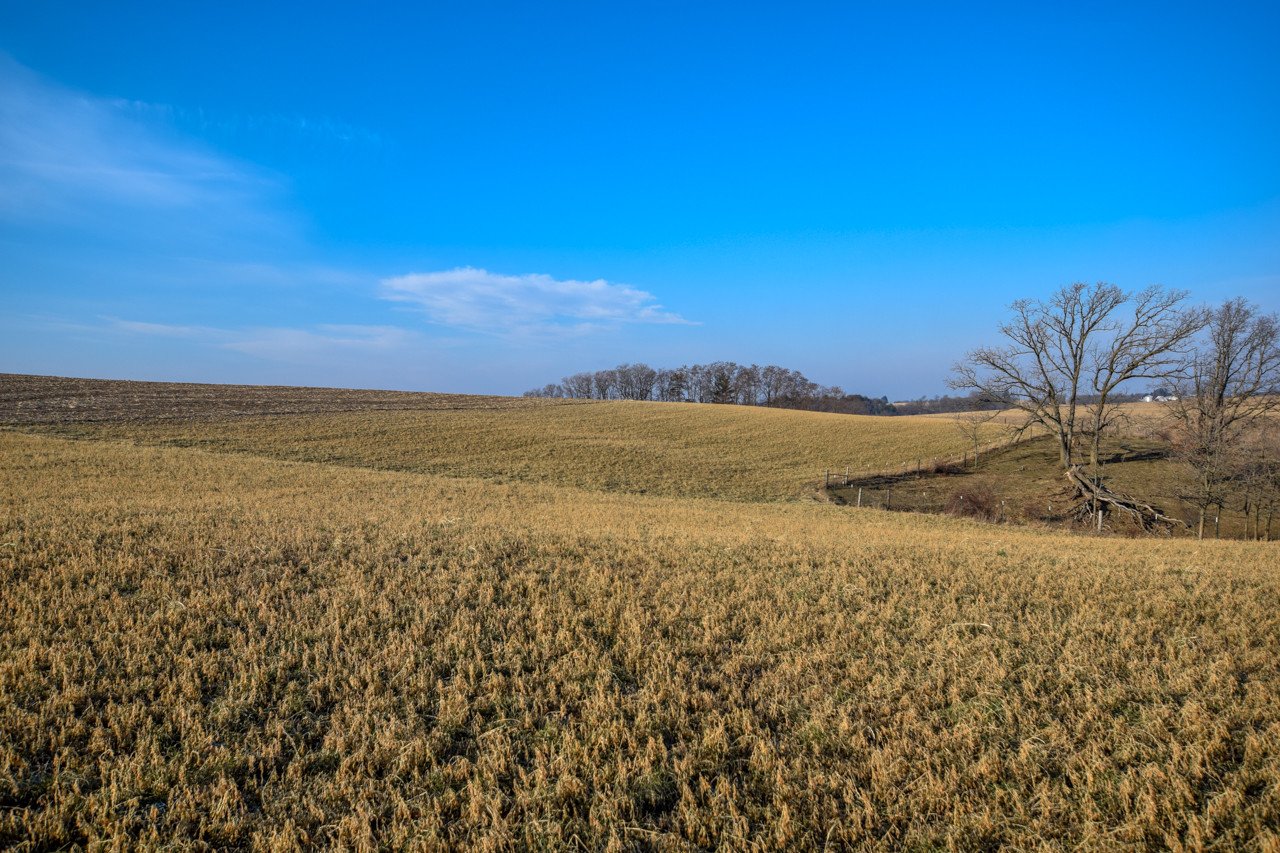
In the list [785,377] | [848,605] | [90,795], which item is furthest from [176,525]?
[785,377]

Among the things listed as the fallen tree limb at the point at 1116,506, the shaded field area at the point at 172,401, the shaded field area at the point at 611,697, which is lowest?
the fallen tree limb at the point at 1116,506

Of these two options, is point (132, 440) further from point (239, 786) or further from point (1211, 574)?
point (1211, 574)

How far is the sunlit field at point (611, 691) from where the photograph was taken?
4000 millimetres

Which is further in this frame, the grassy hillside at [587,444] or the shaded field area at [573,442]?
the grassy hillside at [587,444]

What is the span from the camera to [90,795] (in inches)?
161

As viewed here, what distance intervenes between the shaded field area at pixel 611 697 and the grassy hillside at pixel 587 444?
21687mm

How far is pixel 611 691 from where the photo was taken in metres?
5.68

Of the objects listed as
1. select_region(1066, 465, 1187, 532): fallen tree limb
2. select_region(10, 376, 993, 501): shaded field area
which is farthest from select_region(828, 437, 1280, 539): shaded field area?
select_region(10, 376, 993, 501): shaded field area

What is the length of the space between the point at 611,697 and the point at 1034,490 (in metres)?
40.5

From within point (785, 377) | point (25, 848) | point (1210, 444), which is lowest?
point (25, 848)

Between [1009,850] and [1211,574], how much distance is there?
970 cm

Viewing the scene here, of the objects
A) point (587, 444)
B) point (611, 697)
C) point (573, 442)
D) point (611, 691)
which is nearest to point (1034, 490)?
point (587, 444)

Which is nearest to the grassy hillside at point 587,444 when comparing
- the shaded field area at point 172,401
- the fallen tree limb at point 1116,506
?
the shaded field area at point 172,401

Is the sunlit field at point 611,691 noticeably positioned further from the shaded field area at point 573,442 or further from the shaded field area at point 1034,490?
the shaded field area at point 573,442
